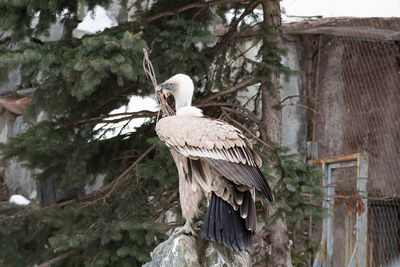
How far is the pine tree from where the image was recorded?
442cm

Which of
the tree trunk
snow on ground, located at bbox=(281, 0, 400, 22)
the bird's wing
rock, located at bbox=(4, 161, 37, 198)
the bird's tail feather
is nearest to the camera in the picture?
the bird's tail feather

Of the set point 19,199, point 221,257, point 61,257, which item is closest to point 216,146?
point 221,257

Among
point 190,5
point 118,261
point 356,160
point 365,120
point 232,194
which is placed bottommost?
point 118,261

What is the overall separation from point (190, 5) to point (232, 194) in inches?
108

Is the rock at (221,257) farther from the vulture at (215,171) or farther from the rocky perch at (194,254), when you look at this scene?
the vulture at (215,171)

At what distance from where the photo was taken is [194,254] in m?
3.17

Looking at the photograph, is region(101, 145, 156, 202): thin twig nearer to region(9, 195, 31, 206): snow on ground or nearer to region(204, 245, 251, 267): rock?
region(204, 245, 251, 267): rock

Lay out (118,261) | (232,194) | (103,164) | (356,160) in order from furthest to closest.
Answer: (356,160), (103,164), (118,261), (232,194)

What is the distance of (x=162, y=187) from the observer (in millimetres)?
5391

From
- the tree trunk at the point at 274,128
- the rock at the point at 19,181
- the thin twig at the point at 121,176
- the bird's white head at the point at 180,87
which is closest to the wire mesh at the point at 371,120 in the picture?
the tree trunk at the point at 274,128

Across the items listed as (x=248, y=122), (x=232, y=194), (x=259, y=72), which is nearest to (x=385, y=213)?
(x=248, y=122)

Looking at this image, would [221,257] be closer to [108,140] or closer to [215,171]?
[215,171]

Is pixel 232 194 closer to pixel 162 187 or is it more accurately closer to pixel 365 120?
pixel 162 187

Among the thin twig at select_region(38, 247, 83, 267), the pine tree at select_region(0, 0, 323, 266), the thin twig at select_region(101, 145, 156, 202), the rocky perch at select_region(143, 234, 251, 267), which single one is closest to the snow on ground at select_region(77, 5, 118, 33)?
the pine tree at select_region(0, 0, 323, 266)
